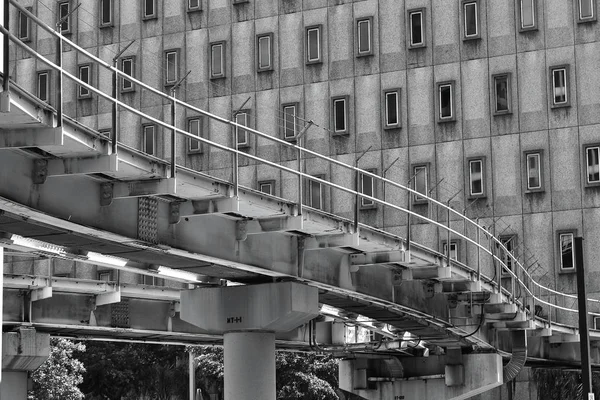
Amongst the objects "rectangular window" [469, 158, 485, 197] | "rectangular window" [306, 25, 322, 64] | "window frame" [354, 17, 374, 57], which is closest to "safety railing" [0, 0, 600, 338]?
"rectangular window" [469, 158, 485, 197]

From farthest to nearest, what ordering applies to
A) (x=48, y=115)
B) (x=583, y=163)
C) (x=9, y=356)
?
(x=583, y=163)
(x=9, y=356)
(x=48, y=115)

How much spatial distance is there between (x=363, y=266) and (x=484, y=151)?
3725cm

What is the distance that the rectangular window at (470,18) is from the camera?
68.2 meters

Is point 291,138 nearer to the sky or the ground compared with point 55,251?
nearer to the sky

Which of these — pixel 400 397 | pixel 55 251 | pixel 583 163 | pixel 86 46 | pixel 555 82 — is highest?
pixel 86 46

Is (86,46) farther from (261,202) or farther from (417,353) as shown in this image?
(261,202)

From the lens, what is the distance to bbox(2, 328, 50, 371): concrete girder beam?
128 ft

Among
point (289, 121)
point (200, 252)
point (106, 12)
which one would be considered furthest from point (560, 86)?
point (200, 252)

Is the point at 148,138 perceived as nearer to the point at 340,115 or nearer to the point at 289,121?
the point at 289,121

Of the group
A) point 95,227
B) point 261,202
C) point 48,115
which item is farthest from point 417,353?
point 48,115

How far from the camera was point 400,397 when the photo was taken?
53094mm

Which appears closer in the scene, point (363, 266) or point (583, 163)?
point (363, 266)

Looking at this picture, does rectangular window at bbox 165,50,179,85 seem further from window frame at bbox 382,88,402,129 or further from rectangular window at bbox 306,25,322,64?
window frame at bbox 382,88,402,129

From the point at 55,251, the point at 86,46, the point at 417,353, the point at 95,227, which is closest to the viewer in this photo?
the point at 95,227
